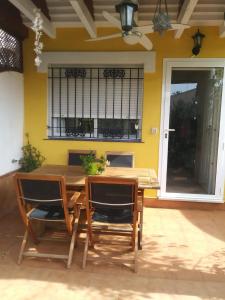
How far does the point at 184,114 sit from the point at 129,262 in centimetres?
267

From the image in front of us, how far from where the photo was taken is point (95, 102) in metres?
4.93

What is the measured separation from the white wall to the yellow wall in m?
0.18

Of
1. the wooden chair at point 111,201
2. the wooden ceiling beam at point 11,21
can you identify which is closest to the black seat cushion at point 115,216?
the wooden chair at point 111,201

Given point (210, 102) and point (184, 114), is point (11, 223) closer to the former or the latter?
point (184, 114)

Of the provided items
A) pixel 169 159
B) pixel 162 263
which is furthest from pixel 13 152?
pixel 162 263

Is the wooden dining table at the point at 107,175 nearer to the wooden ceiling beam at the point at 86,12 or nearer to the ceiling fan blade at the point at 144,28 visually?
the ceiling fan blade at the point at 144,28

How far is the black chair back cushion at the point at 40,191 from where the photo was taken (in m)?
2.79

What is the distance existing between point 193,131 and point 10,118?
290 centimetres

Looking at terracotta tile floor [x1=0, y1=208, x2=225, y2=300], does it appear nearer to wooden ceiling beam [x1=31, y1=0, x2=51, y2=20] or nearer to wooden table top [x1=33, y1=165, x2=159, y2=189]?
wooden table top [x1=33, y1=165, x2=159, y2=189]

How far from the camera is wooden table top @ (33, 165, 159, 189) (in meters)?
3.05

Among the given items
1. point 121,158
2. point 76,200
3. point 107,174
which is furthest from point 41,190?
point 121,158

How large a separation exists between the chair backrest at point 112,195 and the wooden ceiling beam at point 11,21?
2554 millimetres

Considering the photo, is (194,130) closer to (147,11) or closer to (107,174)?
(147,11)

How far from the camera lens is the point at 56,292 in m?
2.46
